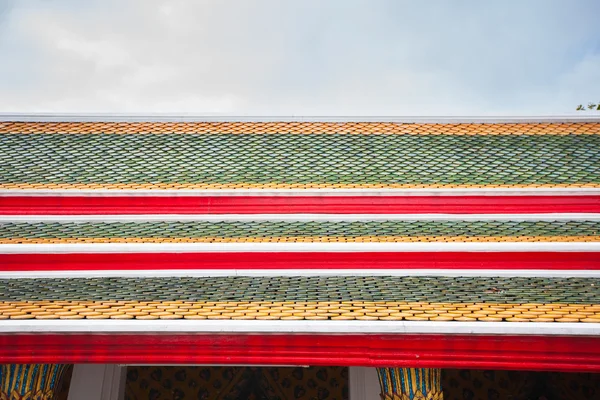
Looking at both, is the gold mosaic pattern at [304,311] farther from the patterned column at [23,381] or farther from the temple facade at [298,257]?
the patterned column at [23,381]

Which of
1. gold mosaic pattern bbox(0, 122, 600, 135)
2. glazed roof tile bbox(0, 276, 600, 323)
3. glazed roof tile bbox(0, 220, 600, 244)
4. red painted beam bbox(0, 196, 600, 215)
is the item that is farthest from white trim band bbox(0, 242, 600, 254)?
gold mosaic pattern bbox(0, 122, 600, 135)

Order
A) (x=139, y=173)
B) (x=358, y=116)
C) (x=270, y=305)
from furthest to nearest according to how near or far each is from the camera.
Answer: (x=358, y=116) → (x=139, y=173) → (x=270, y=305)

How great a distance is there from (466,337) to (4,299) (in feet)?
11.5

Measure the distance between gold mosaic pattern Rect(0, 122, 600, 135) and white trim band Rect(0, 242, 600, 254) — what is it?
240 cm

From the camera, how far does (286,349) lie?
3.42 meters

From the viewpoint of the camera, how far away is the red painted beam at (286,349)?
11.0 feet

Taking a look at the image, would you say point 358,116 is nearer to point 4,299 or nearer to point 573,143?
point 573,143

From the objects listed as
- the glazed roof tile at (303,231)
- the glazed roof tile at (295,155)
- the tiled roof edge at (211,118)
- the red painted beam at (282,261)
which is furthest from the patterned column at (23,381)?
the tiled roof edge at (211,118)

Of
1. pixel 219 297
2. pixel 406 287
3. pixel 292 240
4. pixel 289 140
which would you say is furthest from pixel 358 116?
pixel 219 297

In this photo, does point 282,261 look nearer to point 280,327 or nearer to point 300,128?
point 280,327

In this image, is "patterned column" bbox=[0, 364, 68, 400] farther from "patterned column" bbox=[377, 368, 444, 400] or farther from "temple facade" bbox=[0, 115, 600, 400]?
"patterned column" bbox=[377, 368, 444, 400]

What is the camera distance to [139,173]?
5805 mm

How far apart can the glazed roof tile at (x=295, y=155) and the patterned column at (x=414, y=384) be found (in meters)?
2.25

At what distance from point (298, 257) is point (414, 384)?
1548 millimetres
